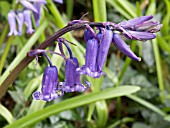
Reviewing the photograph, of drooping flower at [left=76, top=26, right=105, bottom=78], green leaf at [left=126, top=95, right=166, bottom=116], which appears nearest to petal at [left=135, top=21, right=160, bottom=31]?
drooping flower at [left=76, top=26, right=105, bottom=78]

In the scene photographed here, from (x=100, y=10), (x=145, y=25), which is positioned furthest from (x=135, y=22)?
(x=100, y=10)

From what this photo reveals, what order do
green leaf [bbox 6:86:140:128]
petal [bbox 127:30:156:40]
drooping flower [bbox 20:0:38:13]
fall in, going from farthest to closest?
drooping flower [bbox 20:0:38:13] → green leaf [bbox 6:86:140:128] → petal [bbox 127:30:156:40]

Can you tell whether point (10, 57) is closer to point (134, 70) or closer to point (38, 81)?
point (38, 81)

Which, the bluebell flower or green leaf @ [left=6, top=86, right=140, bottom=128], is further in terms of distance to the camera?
green leaf @ [left=6, top=86, right=140, bottom=128]

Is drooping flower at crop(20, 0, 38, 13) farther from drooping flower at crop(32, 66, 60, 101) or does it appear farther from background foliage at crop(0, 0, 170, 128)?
drooping flower at crop(32, 66, 60, 101)

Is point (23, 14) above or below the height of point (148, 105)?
above

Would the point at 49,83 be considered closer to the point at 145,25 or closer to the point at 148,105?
the point at 145,25
